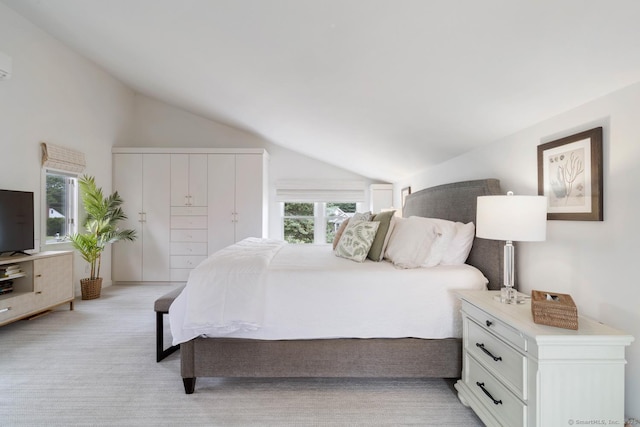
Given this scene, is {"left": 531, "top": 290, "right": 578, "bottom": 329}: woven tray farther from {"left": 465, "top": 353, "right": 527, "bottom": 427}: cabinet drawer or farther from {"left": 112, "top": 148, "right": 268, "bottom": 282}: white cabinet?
{"left": 112, "top": 148, "right": 268, "bottom": 282}: white cabinet

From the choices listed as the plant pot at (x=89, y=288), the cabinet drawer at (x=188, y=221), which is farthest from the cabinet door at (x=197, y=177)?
the plant pot at (x=89, y=288)

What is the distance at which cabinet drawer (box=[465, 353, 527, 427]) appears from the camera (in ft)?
4.08

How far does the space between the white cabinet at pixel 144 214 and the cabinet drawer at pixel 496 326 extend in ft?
14.6

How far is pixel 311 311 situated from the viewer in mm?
1781

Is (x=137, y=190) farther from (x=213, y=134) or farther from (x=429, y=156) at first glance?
(x=429, y=156)

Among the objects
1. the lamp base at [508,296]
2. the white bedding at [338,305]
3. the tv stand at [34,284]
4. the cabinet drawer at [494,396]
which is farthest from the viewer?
the tv stand at [34,284]

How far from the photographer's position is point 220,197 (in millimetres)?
4688

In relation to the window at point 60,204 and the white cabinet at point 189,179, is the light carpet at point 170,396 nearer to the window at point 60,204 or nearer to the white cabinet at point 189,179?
the window at point 60,204

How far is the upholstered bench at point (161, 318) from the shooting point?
6.73ft

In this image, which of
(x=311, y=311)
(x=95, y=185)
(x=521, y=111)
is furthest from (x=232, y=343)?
(x=95, y=185)

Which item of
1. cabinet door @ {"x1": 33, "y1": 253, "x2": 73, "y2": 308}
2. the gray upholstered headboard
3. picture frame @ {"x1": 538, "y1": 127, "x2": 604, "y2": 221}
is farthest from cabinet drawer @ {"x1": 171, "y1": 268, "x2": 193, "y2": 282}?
picture frame @ {"x1": 538, "y1": 127, "x2": 604, "y2": 221}

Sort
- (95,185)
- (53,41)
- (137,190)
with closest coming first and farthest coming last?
(53,41)
(95,185)
(137,190)

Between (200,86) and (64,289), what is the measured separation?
2833mm

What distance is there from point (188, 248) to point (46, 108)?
2467mm
